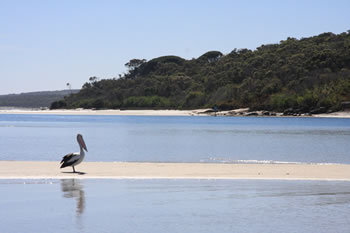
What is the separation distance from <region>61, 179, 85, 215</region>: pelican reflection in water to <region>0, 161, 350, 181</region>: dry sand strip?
970 mm

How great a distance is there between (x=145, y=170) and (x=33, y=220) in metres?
7.52

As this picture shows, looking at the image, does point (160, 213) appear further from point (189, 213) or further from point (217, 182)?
point (217, 182)

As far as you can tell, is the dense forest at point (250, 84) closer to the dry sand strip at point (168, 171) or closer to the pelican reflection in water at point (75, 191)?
the dry sand strip at point (168, 171)

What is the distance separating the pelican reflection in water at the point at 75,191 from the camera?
10.7 metres

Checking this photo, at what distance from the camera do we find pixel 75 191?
12352mm

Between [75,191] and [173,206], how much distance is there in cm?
276

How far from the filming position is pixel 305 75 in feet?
336

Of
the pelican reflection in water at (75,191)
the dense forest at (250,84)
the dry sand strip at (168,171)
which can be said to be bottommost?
the dry sand strip at (168,171)

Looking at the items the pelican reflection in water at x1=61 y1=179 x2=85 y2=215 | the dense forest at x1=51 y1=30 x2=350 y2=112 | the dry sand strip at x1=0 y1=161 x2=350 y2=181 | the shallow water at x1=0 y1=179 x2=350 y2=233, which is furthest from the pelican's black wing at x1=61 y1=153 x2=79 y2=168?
the dense forest at x1=51 y1=30 x2=350 y2=112

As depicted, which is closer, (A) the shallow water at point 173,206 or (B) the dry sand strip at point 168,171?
(A) the shallow water at point 173,206

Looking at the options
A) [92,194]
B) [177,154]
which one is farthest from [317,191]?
[177,154]

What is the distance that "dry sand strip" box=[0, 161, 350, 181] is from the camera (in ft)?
49.4

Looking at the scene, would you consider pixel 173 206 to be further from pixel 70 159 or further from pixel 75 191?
pixel 70 159

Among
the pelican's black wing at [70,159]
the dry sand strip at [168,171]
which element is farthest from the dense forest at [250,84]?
the pelican's black wing at [70,159]
